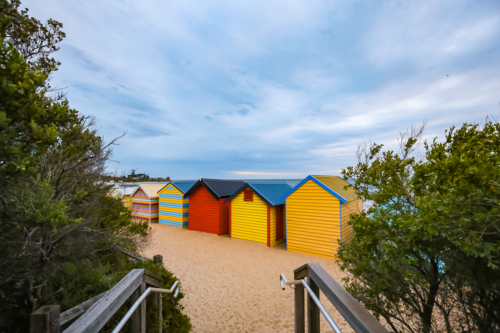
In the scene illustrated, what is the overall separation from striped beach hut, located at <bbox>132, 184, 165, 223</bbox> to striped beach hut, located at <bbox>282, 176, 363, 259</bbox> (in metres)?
13.0

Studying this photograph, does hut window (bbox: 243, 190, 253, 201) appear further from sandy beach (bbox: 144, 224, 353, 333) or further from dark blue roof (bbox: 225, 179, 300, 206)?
sandy beach (bbox: 144, 224, 353, 333)

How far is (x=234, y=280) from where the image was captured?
8172mm

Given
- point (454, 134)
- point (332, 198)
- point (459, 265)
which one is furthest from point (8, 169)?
point (332, 198)

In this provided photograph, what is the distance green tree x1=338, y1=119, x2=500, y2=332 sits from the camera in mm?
1287

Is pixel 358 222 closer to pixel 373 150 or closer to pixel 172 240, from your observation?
pixel 373 150

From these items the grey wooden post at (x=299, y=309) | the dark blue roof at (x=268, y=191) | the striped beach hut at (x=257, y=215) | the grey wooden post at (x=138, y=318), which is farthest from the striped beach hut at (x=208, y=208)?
the grey wooden post at (x=299, y=309)

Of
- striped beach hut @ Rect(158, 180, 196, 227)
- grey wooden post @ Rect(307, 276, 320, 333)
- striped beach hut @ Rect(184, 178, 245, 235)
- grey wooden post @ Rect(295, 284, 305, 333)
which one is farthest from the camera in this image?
striped beach hut @ Rect(158, 180, 196, 227)

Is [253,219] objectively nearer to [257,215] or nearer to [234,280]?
[257,215]

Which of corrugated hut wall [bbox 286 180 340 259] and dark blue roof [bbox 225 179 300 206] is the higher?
dark blue roof [bbox 225 179 300 206]

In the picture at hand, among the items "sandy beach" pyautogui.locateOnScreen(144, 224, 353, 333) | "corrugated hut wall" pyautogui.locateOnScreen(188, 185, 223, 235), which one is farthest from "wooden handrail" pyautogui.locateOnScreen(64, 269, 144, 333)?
"corrugated hut wall" pyautogui.locateOnScreen(188, 185, 223, 235)

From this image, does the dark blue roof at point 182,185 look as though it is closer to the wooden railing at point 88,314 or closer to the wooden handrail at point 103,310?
the wooden railing at point 88,314

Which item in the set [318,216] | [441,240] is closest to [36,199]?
[441,240]

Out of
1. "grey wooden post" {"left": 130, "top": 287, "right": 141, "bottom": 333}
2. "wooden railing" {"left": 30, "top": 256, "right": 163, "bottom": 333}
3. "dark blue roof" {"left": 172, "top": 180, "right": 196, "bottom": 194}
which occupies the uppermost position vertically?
"dark blue roof" {"left": 172, "top": 180, "right": 196, "bottom": 194}

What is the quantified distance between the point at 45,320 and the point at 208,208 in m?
14.4
